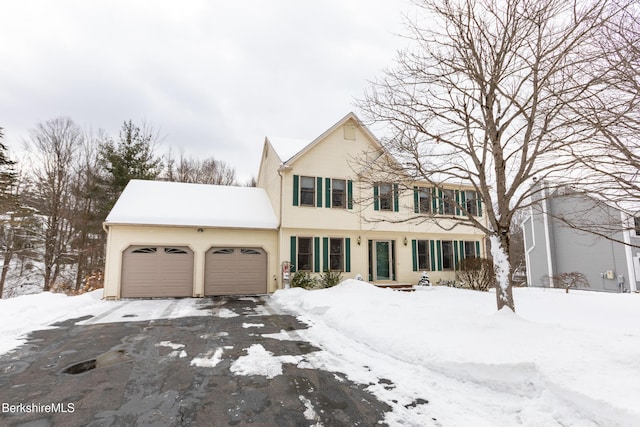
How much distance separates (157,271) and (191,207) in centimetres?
313

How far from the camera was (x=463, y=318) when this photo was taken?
6.49m

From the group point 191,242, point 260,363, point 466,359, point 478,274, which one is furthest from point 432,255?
point 260,363

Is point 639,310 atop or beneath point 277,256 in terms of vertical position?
beneath

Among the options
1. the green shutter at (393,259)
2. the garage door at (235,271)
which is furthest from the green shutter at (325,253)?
the green shutter at (393,259)

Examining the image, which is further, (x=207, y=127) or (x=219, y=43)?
(x=207, y=127)

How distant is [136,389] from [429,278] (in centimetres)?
1447

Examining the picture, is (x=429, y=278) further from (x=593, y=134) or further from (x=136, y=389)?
(x=136, y=389)

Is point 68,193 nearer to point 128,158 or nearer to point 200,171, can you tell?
point 128,158

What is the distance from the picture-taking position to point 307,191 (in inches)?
583

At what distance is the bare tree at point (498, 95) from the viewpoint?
17.2 ft

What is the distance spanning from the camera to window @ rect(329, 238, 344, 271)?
14898 mm

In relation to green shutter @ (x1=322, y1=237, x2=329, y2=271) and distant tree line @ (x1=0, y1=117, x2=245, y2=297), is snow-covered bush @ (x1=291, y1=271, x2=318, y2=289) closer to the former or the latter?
green shutter @ (x1=322, y1=237, x2=329, y2=271)

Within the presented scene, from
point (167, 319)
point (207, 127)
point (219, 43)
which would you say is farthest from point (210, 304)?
point (207, 127)

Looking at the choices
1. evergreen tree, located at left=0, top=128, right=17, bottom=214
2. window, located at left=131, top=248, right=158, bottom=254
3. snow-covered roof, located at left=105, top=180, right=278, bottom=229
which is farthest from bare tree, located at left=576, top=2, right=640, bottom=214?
evergreen tree, located at left=0, top=128, right=17, bottom=214
